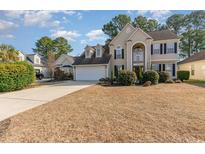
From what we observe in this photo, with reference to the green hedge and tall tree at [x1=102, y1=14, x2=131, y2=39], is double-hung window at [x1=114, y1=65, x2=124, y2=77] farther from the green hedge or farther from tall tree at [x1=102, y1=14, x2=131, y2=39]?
tall tree at [x1=102, y1=14, x2=131, y2=39]

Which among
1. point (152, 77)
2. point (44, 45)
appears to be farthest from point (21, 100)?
point (44, 45)

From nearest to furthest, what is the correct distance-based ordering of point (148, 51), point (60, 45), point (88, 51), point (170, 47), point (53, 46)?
1. point (170, 47)
2. point (148, 51)
3. point (88, 51)
4. point (53, 46)
5. point (60, 45)

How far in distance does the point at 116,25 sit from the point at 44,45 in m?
27.7

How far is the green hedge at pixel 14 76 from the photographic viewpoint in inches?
482

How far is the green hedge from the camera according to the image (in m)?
12.2

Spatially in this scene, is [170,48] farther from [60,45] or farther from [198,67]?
[60,45]

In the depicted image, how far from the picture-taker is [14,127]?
461cm

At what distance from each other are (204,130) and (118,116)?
256cm

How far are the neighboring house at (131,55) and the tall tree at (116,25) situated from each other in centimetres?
1549

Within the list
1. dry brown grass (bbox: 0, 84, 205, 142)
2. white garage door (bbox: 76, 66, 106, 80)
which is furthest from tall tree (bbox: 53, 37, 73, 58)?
dry brown grass (bbox: 0, 84, 205, 142)

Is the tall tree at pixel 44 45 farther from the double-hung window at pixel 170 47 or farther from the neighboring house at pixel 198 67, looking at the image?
the neighboring house at pixel 198 67

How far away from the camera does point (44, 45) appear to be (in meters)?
53.7
